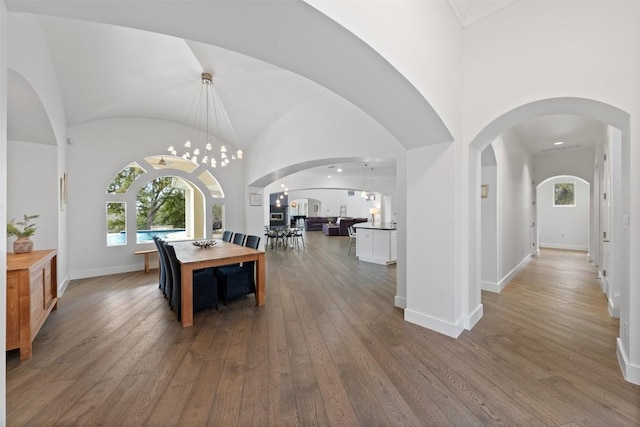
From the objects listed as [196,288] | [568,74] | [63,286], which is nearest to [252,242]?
[196,288]

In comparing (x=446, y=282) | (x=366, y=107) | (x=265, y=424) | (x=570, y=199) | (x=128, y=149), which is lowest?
(x=265, y=424)

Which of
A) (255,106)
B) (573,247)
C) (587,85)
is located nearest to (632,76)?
(587,85)

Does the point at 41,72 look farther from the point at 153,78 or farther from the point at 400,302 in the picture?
the point at 400,302

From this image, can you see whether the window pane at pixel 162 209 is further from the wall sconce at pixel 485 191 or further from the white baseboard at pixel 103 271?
the wall sconce at pixel 485 191

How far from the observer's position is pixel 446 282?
2.81m

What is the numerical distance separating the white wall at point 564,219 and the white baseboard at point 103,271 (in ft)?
38.7

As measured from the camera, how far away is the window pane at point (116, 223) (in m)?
5.52

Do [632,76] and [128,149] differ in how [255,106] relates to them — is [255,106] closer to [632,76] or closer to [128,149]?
[128,149]

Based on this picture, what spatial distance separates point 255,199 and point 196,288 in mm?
3993

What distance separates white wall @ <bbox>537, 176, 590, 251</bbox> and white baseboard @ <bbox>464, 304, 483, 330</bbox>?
7.61 metres

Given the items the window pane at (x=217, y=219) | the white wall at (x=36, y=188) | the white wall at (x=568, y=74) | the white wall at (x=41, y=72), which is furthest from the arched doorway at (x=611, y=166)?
the window pane at (x=217, y=219)

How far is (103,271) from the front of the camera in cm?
533

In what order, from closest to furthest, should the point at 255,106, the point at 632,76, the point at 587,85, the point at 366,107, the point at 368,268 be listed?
the point at 632,76 → the point at 587,85 → the point at 366,107 → the point at 255,106 → the point at 368,268

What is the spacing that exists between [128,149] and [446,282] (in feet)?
21.4
